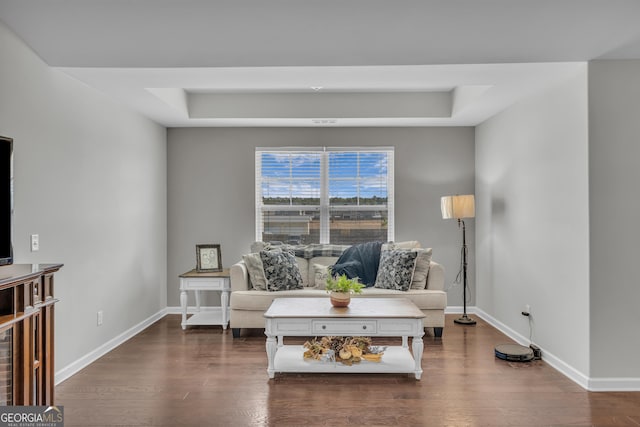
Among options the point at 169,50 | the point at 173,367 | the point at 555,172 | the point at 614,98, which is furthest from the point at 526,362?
the point at 169,50

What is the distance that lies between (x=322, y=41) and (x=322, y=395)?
7.81 ft

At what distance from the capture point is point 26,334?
7.66ft

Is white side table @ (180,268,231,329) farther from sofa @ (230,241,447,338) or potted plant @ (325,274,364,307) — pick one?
potted plant @ (325,274,364,307)

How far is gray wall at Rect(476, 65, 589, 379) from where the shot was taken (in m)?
3.32

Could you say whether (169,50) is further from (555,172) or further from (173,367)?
(555,172)

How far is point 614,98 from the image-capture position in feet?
10.5

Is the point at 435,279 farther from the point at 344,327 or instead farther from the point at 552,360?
the point at 344,327

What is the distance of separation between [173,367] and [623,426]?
125 inches

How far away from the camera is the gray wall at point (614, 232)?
3178 millimetres

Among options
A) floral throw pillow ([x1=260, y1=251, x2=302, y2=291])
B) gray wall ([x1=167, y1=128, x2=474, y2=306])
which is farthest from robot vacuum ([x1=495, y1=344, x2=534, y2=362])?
floral throw pillow ([x1=260, y1=251, x2=302, y2=291])

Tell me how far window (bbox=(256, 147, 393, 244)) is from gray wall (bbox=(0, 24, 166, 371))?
4.49ft

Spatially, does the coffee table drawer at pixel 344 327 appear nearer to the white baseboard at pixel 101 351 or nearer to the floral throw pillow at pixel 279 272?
the floral throw pillow at pixel 279 272

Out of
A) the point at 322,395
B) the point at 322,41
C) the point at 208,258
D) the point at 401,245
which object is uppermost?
the point at 322,41

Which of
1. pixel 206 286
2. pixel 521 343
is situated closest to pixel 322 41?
pixel 206 286
